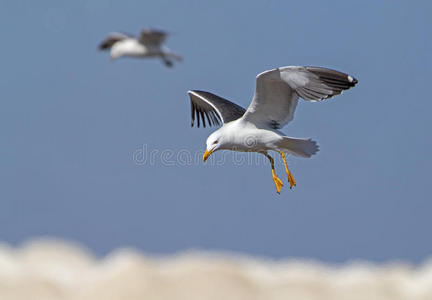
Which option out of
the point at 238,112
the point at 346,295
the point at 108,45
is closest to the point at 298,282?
the point at 346,295

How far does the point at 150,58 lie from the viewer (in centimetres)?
1695

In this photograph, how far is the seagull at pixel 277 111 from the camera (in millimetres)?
10398

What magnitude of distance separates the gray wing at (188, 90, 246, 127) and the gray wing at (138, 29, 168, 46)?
2852 mm

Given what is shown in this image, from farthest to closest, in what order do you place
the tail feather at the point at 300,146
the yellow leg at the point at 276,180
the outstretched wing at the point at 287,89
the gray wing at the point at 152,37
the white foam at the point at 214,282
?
the white foam at the point at 214,282 < the gray wing at the point at 152,37 < the yellow leg at the point at 276,180 < the tail feather at the point at 300,146 < the outstretched wing at the point at 287,89

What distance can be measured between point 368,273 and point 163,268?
1131 cm

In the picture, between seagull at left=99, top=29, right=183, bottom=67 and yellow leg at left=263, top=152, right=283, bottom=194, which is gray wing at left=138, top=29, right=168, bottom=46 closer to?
seagull at left=99, top=29, right=183, bottom=67

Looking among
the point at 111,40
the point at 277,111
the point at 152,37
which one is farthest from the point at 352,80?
the point at 111,40

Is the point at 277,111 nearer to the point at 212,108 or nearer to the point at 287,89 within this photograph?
the point at 287,89

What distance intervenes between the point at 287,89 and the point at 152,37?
20.7 ft

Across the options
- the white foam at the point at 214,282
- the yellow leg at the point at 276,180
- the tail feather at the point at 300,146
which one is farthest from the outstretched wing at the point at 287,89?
the white foam at the point at 214,282

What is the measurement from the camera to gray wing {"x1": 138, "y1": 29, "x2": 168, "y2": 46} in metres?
16.2

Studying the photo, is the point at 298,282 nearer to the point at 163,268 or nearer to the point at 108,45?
the point at 163,268

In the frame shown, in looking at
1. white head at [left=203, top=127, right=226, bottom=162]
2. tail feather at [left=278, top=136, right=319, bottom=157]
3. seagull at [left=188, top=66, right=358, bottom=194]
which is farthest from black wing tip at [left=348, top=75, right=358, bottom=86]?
white head at [left=203, top=127, right=226, bottom=162]

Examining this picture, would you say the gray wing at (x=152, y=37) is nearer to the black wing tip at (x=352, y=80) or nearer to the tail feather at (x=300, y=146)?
the tail feather at (x=300, y=146)
